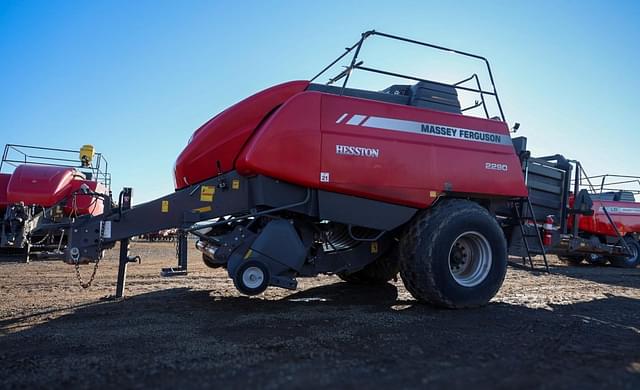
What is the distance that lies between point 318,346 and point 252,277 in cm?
120

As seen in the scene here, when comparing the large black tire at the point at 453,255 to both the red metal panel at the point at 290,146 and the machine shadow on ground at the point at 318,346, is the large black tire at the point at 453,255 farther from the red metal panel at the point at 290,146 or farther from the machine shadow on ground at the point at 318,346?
the red metal panel at the point at 290,146

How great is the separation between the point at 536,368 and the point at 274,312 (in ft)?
8.57

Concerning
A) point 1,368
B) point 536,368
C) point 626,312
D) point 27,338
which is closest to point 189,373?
point 1,368

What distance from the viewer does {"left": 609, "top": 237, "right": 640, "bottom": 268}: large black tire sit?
1491 cm

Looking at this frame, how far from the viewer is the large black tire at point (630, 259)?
1491 centimetres

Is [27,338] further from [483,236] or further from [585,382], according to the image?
[483,236]

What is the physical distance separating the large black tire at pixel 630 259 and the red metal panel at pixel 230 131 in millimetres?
14430

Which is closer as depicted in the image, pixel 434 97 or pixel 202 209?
pixel 202 209

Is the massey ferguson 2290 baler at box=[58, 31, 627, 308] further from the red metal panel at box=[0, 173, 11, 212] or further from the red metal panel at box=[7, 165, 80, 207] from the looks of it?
the red metal panel at box=[0, 173, 11, 212]

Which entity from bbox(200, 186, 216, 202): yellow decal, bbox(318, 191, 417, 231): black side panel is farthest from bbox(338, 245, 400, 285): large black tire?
bbox(200, 186, 216, 202): yellow decal

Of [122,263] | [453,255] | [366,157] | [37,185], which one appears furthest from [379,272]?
[37,185]

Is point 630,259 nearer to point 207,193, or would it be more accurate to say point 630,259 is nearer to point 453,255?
point 453,255

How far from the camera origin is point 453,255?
548 centimetres

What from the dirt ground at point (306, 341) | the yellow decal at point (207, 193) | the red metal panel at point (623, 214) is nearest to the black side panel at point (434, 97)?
the dirt ground at point (306, 341)
